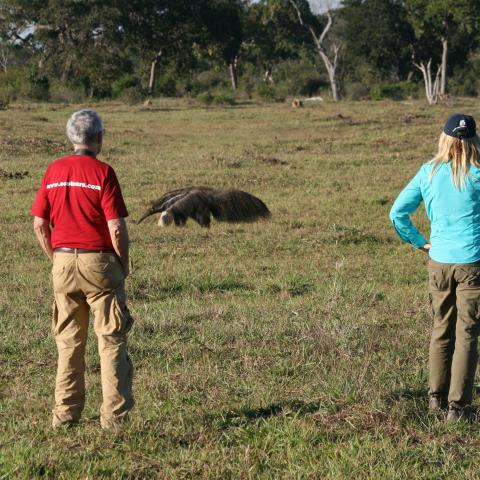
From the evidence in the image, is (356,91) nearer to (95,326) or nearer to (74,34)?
(74,34)

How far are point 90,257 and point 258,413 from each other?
1071mm

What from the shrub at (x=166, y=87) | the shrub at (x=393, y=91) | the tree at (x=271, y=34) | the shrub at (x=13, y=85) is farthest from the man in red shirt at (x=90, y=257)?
the tree at (x=271, y=34)

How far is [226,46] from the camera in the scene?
157 ft

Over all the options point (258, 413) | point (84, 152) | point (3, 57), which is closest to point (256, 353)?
point (258, 413)

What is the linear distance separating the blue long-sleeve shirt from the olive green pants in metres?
0.06

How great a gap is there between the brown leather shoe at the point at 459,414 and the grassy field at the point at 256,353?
0.19ft

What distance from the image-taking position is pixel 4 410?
4.18 meters

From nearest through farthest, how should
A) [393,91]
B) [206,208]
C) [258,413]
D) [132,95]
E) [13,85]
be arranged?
[258,413]
[206,208]
[132,95]
[13,85]
[393,91]

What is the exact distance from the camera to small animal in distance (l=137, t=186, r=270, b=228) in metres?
11.4

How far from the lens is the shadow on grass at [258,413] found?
392cm

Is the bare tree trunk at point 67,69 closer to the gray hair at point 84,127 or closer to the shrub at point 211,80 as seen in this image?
the shrub at point 211,80

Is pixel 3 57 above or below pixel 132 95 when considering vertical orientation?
above

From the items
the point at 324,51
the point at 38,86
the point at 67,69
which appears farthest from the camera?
the point at 324,51

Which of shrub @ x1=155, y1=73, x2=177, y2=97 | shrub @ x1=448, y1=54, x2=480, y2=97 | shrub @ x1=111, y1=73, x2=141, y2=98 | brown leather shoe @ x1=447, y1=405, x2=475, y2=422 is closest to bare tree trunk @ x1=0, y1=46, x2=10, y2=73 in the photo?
shrub @ x1=155, y1=73, x2=177, y2=97
